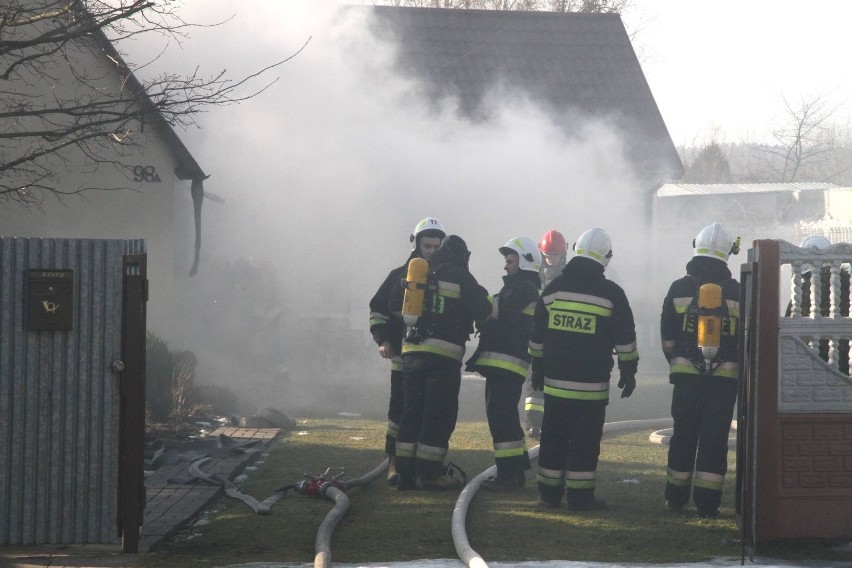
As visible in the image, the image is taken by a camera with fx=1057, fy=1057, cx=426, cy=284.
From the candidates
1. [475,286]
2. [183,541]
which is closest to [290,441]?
[475,286]

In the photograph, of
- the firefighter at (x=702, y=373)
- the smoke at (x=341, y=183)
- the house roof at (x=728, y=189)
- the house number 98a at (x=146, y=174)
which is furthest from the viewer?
the house roof at (x=728, y=189)

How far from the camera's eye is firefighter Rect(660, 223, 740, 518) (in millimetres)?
6973

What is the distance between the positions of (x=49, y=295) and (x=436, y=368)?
3.17 meters

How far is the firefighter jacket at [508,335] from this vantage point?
828cm

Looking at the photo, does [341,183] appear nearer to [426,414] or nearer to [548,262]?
[548,262]

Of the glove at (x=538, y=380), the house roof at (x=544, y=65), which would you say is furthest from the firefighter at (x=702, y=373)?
the house roof at (x=544, y=65)

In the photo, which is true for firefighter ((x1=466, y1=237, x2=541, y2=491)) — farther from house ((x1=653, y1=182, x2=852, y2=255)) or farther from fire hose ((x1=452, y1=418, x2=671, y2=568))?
house ((x1=653, y1=182, x2=852, y2=255))

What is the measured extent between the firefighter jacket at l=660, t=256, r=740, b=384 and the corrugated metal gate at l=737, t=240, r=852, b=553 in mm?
888

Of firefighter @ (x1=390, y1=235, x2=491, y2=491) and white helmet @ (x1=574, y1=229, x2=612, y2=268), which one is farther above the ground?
white helmet @ (x1=574, y1=229, x2=612, y2=268)

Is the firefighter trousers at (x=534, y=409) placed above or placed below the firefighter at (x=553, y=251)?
below

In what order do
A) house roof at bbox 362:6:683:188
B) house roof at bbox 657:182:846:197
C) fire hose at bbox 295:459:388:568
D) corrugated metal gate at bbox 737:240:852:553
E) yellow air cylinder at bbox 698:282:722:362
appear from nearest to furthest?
fire hose at bbox 295:459:388:568
corrugated metal gate at bbox 737:240:852:553
yellow air cylinder at bbox 698:282:722:362
house roof at bbox 362:6:683:188
house roof at bbox 657:182:846:197

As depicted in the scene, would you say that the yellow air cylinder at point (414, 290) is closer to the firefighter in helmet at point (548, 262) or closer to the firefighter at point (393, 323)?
the firefighter at point (393, 323)

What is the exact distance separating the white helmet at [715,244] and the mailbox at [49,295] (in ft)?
13.4

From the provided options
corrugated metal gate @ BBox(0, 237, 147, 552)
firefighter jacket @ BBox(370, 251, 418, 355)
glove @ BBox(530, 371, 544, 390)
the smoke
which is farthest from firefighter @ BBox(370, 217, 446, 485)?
the smoke
